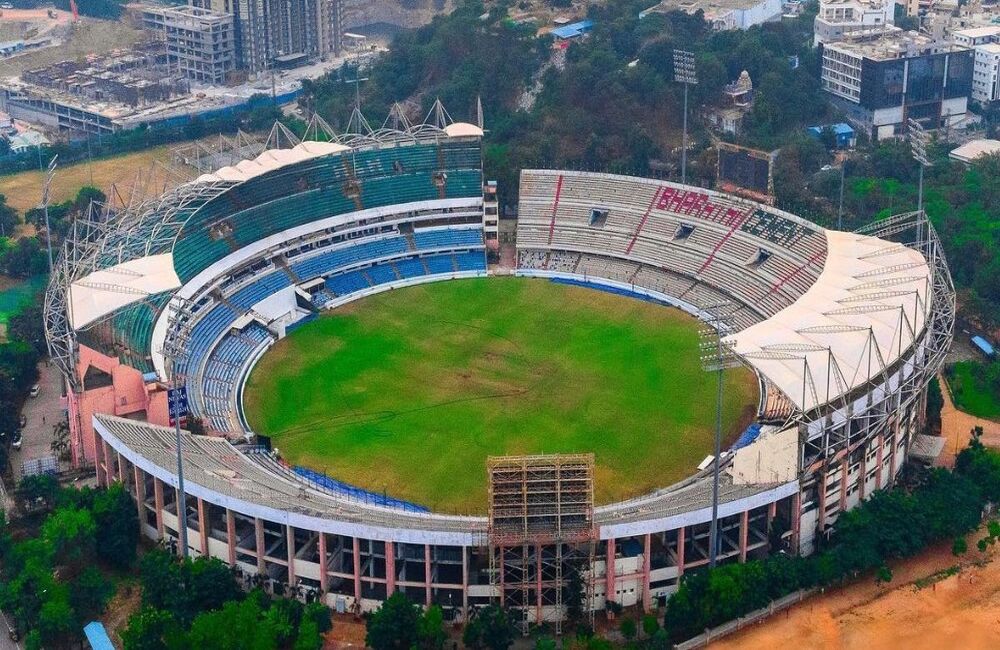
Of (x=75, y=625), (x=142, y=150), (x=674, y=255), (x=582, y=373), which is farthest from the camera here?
(x=142, y=150)

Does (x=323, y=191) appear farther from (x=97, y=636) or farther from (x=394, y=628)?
(x=394, y=628)

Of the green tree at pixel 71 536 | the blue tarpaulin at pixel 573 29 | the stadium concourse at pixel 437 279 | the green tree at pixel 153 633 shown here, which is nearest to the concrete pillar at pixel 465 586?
the stadium concourse at pixel 437 279

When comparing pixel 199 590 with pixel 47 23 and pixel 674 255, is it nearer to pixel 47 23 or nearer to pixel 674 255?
pixel 674 255

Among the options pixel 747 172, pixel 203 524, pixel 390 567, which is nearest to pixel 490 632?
pixel 390 567

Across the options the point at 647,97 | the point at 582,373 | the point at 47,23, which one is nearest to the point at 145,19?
the point at 47,23

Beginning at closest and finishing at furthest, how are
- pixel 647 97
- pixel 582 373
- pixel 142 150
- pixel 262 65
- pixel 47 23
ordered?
pixel 582 373 < pixel 647 97 < pixel 142 150 < pixel 262 65 < pixel 47 23

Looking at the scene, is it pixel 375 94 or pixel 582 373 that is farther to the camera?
pixel 375 94

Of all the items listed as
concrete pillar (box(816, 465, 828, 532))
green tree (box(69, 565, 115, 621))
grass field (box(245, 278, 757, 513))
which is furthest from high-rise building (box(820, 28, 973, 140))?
green tree (box(69, 565, 115, 621))
